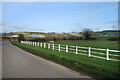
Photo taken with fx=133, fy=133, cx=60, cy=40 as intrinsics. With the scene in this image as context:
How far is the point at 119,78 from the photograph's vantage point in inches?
223

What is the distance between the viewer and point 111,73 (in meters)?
6.21

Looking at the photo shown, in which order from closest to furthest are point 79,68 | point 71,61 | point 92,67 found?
point 92,67, point 79,68, point 71,61

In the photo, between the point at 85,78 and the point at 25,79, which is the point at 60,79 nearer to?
the point at 85,78

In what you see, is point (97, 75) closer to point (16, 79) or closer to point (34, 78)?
point (34, 78)

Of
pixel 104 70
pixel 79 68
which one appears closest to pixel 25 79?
pixel 79 68

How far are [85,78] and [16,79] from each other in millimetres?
3185

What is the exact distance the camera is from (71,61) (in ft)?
31.3

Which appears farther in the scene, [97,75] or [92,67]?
[92,67]

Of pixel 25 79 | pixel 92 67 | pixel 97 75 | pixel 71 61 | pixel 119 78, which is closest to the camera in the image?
pixel 119 78

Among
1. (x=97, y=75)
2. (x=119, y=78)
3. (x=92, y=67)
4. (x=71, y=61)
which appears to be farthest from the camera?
(x=71, y=61)

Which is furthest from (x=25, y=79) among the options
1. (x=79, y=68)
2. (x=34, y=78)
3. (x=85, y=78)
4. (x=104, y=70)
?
(x=104, y=70)

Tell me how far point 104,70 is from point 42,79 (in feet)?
10.2

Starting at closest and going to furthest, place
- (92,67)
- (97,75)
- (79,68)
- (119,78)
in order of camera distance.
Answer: (119,78), (97,75), (92,67), (79,68)

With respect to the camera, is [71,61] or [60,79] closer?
[60,79]
